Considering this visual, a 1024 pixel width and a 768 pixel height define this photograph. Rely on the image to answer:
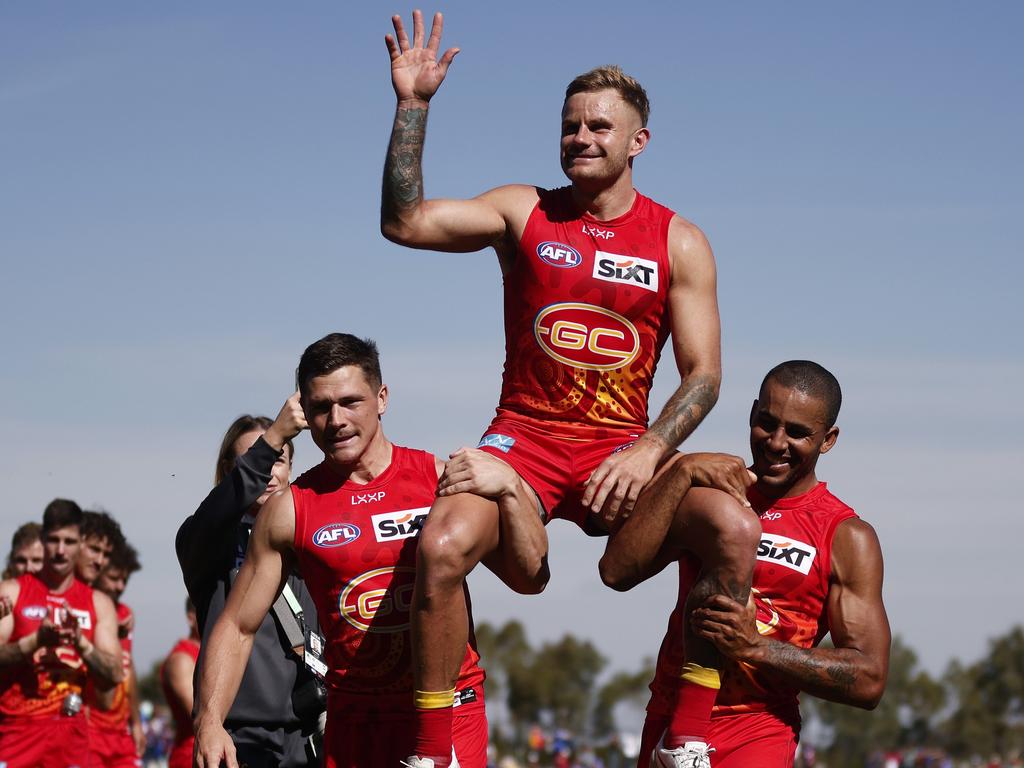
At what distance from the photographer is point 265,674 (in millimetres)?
7672

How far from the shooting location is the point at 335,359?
6.75 m

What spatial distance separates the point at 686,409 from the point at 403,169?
172 centimetres

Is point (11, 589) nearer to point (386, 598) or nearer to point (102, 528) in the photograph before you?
point (102, 528)

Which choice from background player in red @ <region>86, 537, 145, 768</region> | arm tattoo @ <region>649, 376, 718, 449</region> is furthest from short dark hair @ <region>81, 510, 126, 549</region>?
arm tattoo @ <region>649, 376, 718, 449</region>

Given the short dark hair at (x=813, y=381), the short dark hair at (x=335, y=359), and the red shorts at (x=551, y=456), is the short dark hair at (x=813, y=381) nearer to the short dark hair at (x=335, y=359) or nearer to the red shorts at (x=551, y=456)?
the red shorts at (x=551, y=456)

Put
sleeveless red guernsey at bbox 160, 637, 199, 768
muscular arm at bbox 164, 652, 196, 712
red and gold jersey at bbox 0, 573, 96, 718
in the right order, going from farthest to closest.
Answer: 1. red and gold jersey at bbox 0, 573, 96, 718
2. muscular arm at bbox 164, 652, 196, 712
3. sleeveless red guernsey at bbox 160, 637, 199, 768

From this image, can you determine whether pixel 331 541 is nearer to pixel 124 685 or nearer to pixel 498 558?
pixel 498 558

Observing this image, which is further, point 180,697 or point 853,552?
point 180,697

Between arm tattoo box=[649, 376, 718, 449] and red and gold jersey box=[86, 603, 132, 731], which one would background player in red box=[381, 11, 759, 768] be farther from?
red and gold jersey box=[86, 603, 132, 731]

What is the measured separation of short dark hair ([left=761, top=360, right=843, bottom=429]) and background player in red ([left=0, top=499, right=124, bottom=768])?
6516mm

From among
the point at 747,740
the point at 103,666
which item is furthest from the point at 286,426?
the point at 103,666

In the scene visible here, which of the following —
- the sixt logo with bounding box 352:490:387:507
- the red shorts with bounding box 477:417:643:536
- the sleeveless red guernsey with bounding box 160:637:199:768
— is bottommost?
the sleeveless red guernsey with bounding box 160:637:199:768

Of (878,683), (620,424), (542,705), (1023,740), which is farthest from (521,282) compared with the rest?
(542,705)

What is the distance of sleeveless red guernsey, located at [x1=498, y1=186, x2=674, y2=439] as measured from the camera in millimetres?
6527
